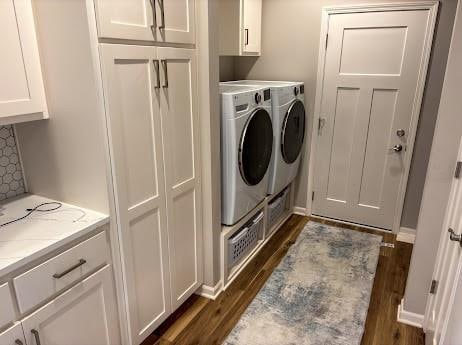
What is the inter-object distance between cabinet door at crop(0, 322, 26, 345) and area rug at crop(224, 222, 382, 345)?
1.06 meters

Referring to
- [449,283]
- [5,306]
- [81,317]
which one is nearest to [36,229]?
[5,306]

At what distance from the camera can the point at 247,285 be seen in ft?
7.87

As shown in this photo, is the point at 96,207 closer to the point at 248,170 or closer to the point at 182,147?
the point at 182,147

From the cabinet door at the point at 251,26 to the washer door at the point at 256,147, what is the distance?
0.78m

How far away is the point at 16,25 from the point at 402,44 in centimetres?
259

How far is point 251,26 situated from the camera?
287 cm

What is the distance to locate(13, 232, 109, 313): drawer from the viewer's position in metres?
1.20

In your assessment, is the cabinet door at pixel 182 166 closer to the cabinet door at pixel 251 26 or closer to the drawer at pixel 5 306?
the drawer at pixel 5 306

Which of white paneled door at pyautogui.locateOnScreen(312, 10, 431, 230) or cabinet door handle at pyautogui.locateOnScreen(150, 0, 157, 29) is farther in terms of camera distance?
white paneled door at pyautogui.locateOnScreen(312, 10, 431, 230)

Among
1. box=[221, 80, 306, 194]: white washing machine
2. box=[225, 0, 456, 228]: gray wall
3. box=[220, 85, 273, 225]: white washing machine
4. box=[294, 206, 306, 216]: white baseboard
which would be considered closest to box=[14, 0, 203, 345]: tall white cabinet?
box=[220, 85, 273, 225]: white washing machine

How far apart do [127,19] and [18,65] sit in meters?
0.46

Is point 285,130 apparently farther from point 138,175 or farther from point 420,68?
point 138,175

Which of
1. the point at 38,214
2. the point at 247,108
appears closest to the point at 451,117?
the point at 247,108

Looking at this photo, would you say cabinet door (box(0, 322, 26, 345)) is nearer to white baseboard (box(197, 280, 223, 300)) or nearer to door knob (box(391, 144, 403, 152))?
white baseboard (box(197, 280, 223, 300))
